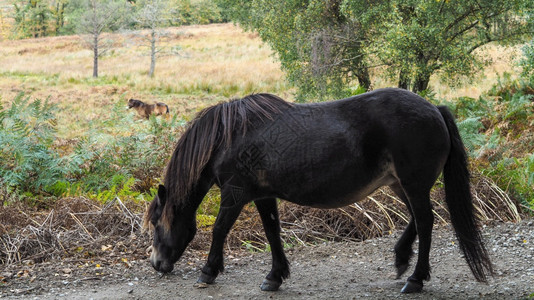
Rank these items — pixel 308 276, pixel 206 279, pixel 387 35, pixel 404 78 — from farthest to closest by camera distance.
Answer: pixel 404 78
pixel 387 35
pixel 308 276
pixel 206 279

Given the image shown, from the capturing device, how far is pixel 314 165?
4715 mm

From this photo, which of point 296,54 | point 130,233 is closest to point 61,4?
point 296,54

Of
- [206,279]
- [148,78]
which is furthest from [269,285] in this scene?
[148,78]

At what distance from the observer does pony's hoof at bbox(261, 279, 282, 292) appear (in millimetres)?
4941

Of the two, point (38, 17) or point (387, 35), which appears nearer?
point (387, 35)

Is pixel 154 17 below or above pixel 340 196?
above

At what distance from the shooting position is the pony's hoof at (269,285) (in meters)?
4.94

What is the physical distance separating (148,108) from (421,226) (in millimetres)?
18297

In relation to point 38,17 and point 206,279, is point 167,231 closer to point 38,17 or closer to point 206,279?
point 206,279

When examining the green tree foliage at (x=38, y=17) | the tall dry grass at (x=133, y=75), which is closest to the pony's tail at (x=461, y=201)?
the tall dry grass at (x=133, y=75)

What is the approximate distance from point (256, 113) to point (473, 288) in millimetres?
2456

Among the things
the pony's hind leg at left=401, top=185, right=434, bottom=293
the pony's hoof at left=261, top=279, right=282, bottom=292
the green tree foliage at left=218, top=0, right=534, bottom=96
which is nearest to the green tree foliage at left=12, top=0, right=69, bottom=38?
the green tree foliage at left=218, top=0, right=534, bottom=96

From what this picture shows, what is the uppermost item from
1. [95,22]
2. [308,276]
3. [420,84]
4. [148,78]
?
[95,22]

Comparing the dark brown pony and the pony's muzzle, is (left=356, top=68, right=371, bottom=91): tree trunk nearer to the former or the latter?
the dark brown pony
